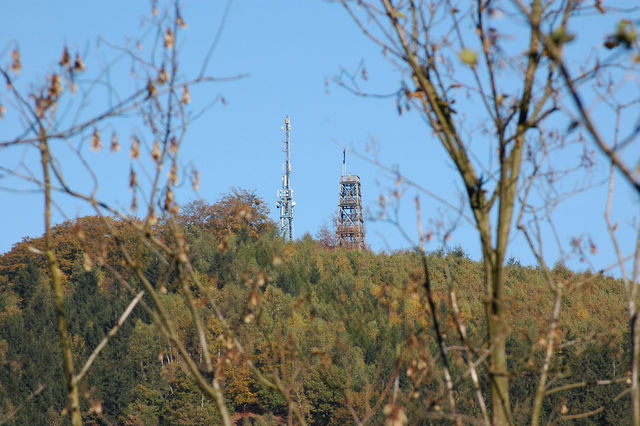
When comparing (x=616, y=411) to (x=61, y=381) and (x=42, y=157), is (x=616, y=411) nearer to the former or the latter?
(x=61, y=381)

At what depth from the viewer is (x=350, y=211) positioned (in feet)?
212

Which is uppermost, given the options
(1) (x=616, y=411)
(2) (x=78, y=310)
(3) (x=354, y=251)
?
(3) (x=354, y=251)

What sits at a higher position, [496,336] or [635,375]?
[496,336]

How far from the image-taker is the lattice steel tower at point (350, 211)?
6431cm

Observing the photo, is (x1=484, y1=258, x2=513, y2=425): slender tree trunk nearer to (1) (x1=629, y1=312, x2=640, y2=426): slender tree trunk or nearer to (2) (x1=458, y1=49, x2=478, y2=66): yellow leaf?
(1) (x1=629, y1=312, x2=640, y2=426): slender tree trunk

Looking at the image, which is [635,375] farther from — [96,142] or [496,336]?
[96,142]

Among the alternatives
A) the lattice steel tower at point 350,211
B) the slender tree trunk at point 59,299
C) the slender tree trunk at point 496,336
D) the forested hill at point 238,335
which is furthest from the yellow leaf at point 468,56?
the lattice steel tower at point 350,211

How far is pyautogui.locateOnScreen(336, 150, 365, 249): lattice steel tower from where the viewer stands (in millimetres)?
64312

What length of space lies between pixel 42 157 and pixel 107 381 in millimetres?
44055

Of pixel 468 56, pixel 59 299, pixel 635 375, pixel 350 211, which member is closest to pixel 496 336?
pixel 635 375

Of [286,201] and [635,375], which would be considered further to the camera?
[286,201]

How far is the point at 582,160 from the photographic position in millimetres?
3885

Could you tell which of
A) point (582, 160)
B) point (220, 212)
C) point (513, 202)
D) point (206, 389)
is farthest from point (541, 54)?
point (220, 212)

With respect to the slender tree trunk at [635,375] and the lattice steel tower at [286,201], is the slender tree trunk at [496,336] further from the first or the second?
the lattice steel tower at [286,201]
